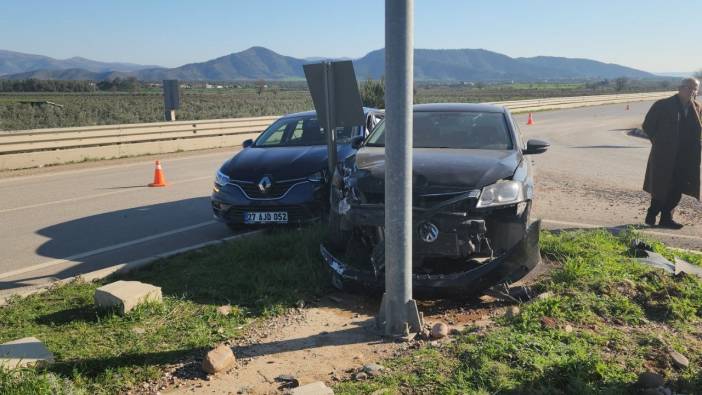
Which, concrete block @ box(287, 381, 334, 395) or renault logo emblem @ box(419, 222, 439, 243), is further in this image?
renault logo emblem @ box(419, 222, 439, 243)

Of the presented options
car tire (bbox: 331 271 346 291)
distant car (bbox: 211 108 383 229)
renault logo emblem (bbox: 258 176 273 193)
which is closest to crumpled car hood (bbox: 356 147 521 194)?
car tire (bbox: 331 271 346 291)

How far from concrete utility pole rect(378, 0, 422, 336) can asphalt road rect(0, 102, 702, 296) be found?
3.74 meters

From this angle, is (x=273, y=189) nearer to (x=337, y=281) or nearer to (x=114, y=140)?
(x=337, y=281)

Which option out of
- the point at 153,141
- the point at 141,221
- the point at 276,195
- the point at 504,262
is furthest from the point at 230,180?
the point at 153,141

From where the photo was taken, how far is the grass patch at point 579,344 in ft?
12.0

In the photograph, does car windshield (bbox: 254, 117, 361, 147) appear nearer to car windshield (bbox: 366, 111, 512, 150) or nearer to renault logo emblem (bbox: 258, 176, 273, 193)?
renault logo emblem (bbox: 258, 176, 273, 193)

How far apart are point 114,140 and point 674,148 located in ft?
46.5

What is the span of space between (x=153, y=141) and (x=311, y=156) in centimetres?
1161

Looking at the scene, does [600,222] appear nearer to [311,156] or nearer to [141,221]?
[311,156]

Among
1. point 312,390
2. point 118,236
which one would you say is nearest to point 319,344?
point 312,390

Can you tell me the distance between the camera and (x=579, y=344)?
4.12 m

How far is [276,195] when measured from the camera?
770cm

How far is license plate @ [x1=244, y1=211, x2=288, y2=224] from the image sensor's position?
7.62 meters

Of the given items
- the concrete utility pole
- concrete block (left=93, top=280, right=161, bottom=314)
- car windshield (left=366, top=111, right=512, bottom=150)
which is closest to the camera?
the concrete utility pole
